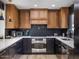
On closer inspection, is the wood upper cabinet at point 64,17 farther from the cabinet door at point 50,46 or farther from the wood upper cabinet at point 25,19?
the wood upper cabinet at point 25,19

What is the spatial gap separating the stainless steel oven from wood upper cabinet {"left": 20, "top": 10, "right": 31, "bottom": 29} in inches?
39.3

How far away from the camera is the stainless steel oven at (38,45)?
798cm

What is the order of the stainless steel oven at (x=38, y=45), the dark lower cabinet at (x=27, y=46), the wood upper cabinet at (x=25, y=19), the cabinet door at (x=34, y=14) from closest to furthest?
the dark lower cabinet at (x=27, y=46)
the stainless steel oven at (x=38, y=45)
the cabinet door at (x=34, y=14)
the wood upper cabinet at (x=25, y=19)

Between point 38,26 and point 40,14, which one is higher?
point 40,14

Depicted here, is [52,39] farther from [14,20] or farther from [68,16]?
[14,20]

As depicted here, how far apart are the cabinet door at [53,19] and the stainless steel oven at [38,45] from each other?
3.43 feet

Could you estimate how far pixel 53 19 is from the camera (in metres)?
8.74

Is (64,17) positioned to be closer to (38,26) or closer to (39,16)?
(39,16)

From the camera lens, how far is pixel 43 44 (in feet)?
26.4

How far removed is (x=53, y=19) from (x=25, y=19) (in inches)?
58.0

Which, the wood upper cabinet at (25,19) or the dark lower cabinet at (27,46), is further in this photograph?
the wood upper cabinet at (25,19)

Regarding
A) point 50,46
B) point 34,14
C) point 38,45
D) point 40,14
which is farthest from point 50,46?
point 34,14

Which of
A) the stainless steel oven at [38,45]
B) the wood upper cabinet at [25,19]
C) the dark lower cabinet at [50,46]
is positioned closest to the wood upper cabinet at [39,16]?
the wood upper cabinet at [25,19]

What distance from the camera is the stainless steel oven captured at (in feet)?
26.2
